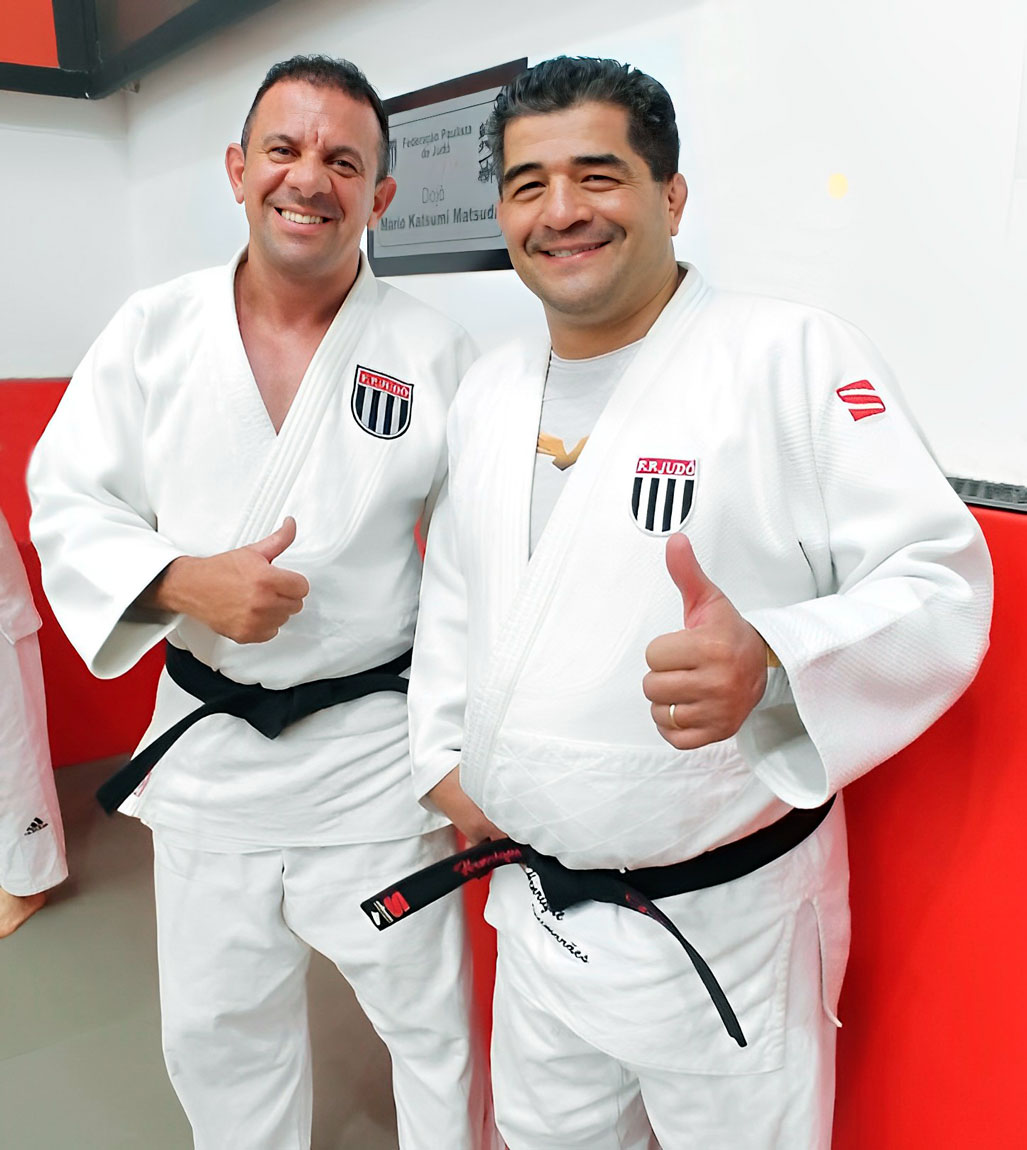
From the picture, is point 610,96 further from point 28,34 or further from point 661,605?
point 28,34

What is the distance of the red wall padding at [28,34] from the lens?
3316 mm

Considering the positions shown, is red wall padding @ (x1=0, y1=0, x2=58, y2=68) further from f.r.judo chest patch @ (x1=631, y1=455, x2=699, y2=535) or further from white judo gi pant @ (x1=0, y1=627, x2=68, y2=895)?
f.r.judo chest patch @ (x1=631, y1=455, x2=699, y2=535)

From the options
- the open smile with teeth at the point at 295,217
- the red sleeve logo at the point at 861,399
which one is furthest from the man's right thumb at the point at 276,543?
the red sleeve logo at the point at 861,399

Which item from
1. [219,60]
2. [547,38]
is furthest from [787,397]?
[219,60]

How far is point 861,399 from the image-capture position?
3.36 ft

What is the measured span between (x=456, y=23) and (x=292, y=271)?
0.82 metres

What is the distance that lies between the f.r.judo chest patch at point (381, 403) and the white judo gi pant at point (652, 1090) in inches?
28.0

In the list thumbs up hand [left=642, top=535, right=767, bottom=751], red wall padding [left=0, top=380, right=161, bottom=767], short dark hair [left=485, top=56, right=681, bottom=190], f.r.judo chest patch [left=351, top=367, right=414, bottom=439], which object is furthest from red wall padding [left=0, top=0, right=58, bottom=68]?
thumbs up hand [left=642, top=535, right=767, bottom=751]

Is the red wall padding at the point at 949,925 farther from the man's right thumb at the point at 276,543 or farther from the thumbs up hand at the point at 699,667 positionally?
A: the man's right thumb at the point at 276,543

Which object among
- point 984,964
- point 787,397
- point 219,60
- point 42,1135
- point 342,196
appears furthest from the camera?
point 219,60

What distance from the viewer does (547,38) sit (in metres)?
1.70

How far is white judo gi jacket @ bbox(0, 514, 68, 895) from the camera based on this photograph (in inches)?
98.6

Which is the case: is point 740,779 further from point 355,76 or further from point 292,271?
point 355,76

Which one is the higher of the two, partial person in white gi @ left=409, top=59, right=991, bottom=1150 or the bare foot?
partial person in white gi @ left=409, top=59, right=991, bottom=1150
